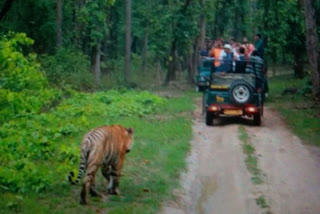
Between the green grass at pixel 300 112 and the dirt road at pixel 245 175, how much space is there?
520mm

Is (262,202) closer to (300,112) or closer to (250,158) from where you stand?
(250,158)

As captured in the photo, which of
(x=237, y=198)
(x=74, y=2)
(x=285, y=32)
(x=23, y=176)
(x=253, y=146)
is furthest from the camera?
(x=74, y=2)

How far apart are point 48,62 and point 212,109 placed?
1075 centimetres

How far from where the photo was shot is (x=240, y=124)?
19.0 meters

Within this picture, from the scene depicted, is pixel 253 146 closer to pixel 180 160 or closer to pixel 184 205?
pixel 180 160

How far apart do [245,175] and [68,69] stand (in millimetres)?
16907

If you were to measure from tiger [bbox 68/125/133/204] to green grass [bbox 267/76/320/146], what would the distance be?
778 cm

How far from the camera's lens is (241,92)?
59.5 feet

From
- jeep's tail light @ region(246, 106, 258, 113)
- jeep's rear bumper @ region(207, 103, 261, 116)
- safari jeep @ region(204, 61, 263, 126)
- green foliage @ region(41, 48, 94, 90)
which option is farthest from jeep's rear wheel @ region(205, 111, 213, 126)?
green foliage @ region(41, 48, 94, 90)

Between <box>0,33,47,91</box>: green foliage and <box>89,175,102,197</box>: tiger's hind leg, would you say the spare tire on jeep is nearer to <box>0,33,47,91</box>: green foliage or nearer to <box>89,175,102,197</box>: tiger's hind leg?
<box>0,33,47,91</box>: green foliage

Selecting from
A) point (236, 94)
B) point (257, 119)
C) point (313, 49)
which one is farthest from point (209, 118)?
point (313, 49)

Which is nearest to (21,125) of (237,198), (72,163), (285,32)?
(72,163)

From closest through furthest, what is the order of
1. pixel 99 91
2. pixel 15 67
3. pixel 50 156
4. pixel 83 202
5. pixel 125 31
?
pixel 83 202
pixel 15 67
pixel 50 156
pixel 99 91
pixel 125 31

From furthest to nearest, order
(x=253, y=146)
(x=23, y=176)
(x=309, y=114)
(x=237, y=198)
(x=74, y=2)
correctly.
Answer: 1. (x=74, y=2)
2. (x=309, y=114)
3. (x=253, y=146)
4. (x=237, y=198)
5. (x=23, y=176)
